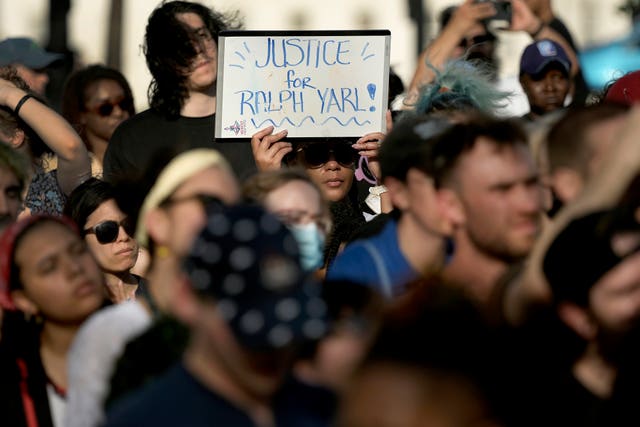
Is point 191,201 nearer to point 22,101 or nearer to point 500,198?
point 500,198

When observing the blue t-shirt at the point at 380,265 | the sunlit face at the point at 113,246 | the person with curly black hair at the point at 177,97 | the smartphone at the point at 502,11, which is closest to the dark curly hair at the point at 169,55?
the person with curly black hair at the point at 177,97

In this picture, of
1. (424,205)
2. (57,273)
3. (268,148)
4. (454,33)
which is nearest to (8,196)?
(57,273)

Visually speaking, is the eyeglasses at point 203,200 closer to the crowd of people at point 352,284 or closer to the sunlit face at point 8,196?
the crowd of people at point 352,284

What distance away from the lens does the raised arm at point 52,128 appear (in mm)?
7160

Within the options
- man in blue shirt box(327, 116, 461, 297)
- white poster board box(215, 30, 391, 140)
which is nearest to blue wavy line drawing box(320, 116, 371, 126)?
white poster board box(215, 30, 391, 140)

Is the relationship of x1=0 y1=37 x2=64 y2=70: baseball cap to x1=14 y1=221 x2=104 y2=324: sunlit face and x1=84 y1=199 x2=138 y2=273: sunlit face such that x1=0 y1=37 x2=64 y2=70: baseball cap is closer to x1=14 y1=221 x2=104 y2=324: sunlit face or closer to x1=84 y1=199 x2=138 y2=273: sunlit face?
x1=84 y1=199 x2=138 y2=273: sunlit face

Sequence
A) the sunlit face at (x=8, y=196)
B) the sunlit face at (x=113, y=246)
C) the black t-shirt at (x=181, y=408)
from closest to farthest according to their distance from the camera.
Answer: the black t-shirt at (x=181, y=408), the sunlit face at (x=8, y=196), the sunlit face at (x=113, y=246)

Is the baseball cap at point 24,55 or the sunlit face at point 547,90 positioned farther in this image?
A: the baseball cap at point 24,55

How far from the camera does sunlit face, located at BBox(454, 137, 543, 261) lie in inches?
190

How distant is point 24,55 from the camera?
360 inches

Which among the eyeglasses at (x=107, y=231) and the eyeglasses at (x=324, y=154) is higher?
the eyeglasses at (x=324, y=154)

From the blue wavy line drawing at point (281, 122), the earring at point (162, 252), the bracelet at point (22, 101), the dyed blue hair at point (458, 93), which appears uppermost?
the dyed blue hair at point (458, 93)

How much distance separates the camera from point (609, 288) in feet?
13.6

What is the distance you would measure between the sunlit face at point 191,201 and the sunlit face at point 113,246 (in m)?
2.78
